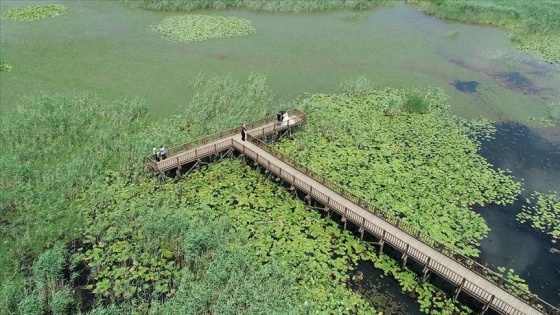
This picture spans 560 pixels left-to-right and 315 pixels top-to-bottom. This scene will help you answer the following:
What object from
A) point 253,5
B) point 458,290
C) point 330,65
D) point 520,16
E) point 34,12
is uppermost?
point 520,16

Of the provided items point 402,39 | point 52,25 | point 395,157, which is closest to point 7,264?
point 395,157

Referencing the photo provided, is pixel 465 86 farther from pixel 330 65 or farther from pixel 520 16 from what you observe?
pixel 520 16

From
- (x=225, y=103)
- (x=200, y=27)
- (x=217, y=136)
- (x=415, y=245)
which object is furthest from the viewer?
(x=200, y=27)

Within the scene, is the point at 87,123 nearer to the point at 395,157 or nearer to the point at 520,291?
the point at 395,157

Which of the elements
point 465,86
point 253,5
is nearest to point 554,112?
point 465,86

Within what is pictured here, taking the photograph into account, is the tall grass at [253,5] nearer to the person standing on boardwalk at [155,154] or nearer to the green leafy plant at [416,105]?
the green leafy plant at [416,105]

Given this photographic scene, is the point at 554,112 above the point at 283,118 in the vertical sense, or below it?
below

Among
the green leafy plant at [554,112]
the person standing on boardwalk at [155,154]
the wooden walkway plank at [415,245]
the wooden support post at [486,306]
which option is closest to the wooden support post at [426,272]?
the wooden walkway plank at [415,245]
